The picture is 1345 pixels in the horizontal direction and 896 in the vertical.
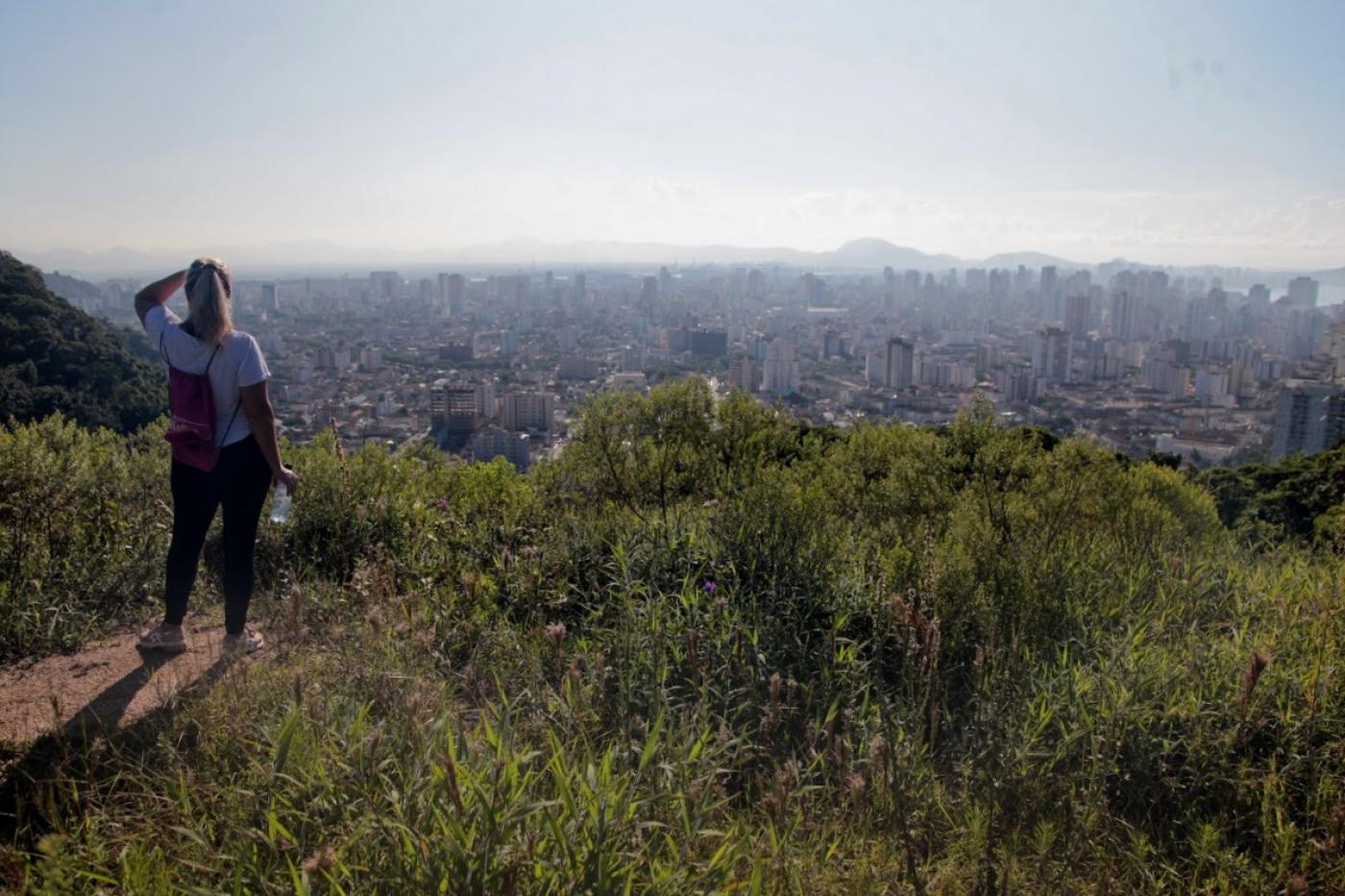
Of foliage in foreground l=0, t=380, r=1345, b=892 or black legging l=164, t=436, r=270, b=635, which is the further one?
black legging l=164, t=436, r=270, b=635

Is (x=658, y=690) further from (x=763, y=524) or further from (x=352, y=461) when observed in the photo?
(x=352, y=461)

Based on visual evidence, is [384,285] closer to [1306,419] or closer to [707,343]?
[707,343]

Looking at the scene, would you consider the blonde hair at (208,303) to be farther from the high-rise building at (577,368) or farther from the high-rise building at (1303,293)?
the high-rise building at (1303,293)

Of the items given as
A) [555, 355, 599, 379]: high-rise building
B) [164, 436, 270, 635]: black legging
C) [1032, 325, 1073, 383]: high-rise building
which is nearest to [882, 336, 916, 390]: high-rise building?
[1032, 325, 1073, 383]: high-rise building

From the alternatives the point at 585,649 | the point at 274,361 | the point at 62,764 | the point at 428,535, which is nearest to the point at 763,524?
the point at 585,649

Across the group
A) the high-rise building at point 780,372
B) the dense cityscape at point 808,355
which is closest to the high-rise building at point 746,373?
the dense cityscape at point 808,355

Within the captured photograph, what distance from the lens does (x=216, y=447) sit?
3.15 m

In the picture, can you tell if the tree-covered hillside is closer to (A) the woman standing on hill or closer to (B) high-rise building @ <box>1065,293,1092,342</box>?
(A) the woman standing on hill

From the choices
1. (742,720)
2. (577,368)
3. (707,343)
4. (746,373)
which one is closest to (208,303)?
(742,720)

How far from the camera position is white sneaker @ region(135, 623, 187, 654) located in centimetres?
322

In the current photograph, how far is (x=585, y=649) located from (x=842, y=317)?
72.9m

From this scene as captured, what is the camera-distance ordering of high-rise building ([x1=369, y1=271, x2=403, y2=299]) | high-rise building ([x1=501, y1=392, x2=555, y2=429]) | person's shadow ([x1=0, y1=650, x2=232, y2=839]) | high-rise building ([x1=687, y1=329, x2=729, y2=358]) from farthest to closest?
1. high-rise building ([x1=369, y1=271, x2=403, y2=299])
2. high-rise building ([x1=687, y1=329, x2=729, y2=358])
3. high-rise building ([x1=501, y1=392, x2=555, y2=429])
4. person's shadow ([x1=0, y1=650, x2=232, y2=839])

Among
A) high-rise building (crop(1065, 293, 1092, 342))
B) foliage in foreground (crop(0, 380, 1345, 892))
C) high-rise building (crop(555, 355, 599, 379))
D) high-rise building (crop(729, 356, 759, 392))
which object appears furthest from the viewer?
high-rise building (crop(1065, 293, 1092, 342))

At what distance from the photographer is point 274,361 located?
29656mm
